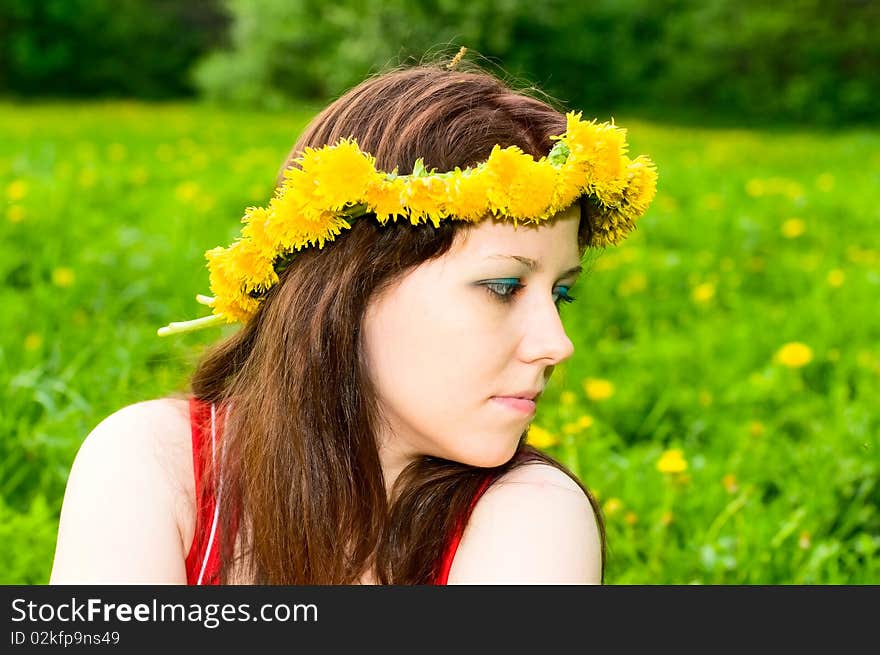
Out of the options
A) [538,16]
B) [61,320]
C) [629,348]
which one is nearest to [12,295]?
[61,320]

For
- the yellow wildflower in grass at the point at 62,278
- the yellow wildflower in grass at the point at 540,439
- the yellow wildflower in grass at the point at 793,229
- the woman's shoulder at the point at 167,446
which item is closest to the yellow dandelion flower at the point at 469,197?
the woman's shoulder at the point at 167,446

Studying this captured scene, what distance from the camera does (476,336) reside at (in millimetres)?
1557

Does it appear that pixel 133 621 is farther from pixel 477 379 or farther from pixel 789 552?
pixel 789 552

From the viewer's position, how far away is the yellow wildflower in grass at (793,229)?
5.14 m

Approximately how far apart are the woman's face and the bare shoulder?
0.07 meters

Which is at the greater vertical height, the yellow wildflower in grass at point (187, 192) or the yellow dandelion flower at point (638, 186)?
the yellow wildflower in grass at point (187, 192)

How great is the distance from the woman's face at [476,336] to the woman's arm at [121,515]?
1.13 ft

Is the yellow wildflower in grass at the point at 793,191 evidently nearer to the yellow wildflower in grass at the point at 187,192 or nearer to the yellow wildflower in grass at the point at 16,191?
the yellow wildflower in grass at the point at 187,192

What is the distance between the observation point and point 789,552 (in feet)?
7.93

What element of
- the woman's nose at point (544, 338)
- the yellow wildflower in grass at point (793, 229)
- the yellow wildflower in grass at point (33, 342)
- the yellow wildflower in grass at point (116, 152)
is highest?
the yellow wildflower in grass at point (116, 152)

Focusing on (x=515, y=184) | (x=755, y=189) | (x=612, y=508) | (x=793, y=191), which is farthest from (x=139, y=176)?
(x=515, y=184)

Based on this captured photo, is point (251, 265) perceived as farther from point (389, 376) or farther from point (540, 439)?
point (540, 439)

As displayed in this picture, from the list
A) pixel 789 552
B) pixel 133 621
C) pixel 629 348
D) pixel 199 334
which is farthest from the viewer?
pixel 629 348

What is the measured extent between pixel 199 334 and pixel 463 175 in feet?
6.72
